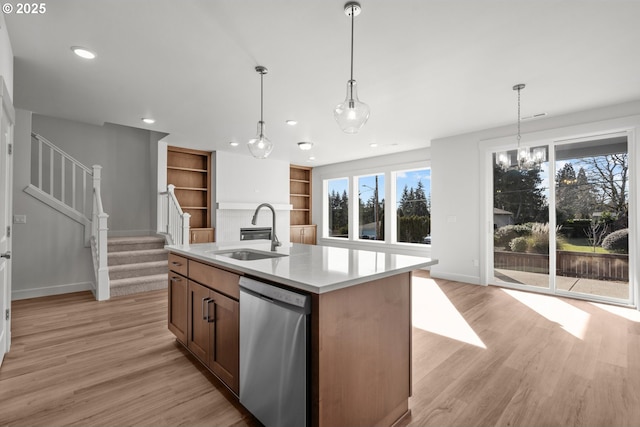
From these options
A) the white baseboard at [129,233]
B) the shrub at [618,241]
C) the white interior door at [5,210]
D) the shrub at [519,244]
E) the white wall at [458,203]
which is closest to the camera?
the white interior door at [5,210]

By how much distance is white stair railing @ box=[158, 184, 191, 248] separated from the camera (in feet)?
17.2

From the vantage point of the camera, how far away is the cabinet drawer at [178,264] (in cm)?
247

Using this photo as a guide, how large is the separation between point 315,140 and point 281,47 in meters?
3.19

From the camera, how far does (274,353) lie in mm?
1507

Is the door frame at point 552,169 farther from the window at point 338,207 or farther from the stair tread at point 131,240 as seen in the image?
the stair tread at point 131,240

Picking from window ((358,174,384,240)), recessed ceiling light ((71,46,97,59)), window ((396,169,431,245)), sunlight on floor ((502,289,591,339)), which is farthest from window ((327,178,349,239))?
recessed ceiling light ((71,46,97,59))

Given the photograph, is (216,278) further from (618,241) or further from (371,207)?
(371,207)

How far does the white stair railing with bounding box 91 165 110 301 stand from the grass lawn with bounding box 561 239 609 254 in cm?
633

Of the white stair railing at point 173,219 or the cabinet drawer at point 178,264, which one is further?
the white stair railing at point 173,219

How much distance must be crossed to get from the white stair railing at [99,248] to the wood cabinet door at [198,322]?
2.53 metres

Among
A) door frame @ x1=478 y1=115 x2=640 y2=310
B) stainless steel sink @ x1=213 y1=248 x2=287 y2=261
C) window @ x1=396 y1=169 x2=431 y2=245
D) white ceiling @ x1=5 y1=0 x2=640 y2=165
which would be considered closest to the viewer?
white ceiling @ x1=5 y1=0 x2=640 y2=165

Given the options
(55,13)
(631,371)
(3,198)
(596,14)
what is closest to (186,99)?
(55,13)

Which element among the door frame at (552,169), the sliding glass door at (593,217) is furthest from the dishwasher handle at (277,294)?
the sliding glass door at (593,217)

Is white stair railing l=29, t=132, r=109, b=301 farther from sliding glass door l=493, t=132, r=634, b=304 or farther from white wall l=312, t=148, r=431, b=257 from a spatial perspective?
sliding glass door l=493, t=132, r=634, b=304
